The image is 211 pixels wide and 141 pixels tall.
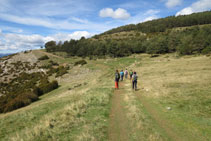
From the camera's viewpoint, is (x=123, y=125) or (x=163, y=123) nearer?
(x=123, y=125)

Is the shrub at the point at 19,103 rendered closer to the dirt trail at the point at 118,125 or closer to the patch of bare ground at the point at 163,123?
the dirt trail at the point at 118,125

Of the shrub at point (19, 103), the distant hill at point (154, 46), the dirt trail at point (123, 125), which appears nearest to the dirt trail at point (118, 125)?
the dirt trail at point (123, 125)

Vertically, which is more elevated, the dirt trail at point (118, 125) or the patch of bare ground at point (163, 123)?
the dirt trail at point (118, 125)

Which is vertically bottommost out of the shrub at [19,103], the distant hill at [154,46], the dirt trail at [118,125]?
the shrub at [19,103]

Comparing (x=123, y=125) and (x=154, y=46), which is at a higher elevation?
(x=154, y=46)

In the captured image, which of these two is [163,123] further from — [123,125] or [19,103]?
[19,103]

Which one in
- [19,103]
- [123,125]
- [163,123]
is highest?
[123,125]

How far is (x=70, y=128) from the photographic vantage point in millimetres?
7707

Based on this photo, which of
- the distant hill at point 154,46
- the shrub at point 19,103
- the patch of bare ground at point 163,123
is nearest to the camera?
the patch of bare ground at point 163,123

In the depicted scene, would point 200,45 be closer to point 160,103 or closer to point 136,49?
point 136,49

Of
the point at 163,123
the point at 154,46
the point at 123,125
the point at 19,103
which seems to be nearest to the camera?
the point at 123,125

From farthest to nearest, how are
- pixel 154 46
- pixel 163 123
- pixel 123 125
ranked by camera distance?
pixel 154 46 → pixel 163 123 → pixel 123 125

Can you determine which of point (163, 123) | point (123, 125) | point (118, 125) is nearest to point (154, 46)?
point (163, 123)

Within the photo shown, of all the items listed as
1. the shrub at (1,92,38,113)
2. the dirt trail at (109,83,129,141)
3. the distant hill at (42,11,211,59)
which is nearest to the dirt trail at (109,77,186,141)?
the dirt trail at (109,83,129,141)
